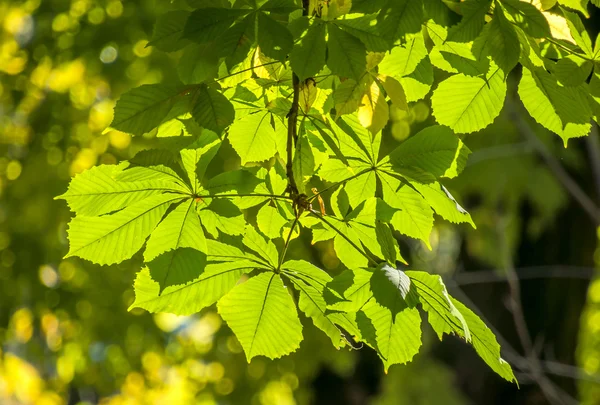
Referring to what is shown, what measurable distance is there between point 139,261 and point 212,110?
12.7 feet

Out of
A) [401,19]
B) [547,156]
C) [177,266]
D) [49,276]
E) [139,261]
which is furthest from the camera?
[49,276]

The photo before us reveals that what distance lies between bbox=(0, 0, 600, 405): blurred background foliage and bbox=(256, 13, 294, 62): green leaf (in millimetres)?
3627

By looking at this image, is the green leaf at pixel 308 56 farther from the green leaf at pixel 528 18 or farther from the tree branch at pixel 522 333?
the tree branch at pixel 522 333

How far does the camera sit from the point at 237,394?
5.53m

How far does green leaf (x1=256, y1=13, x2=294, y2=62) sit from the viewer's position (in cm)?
98

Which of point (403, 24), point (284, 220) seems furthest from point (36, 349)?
point (403, 24)

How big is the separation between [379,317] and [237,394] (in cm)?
468

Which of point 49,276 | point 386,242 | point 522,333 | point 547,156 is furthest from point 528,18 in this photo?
point 49,276

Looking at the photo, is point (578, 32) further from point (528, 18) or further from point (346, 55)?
point (346, 55)

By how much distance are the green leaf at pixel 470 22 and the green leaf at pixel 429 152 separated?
0.62ft

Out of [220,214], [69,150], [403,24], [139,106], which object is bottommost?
[69,150]

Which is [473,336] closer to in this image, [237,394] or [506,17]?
[506,17]

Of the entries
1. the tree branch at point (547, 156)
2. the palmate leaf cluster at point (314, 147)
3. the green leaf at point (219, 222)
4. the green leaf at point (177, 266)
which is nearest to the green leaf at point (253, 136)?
the palmate leaf cluster at point (314, 147)

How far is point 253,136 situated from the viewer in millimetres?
1268
